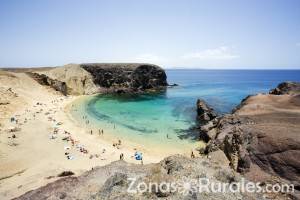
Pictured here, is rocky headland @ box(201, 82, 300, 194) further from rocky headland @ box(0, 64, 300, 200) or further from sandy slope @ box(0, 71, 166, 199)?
sandy slope @ box(0, 71, 166, 199)

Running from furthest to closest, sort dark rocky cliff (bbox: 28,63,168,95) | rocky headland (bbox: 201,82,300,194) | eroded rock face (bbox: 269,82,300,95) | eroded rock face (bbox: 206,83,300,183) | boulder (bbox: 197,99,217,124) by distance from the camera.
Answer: dark rocky cliff (bbox: 28,63,168,95) < boulder (bbox: 197,99,217,124) < eroded rock face (bbox: 269,82,300,95) < eroded rock face (bbox: 206,83,300,183) < rocky headland (bbox: 201,82,300,194)

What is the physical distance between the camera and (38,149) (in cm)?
3197

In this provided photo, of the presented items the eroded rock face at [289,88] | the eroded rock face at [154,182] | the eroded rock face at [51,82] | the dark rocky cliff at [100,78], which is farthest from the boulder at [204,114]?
the eroded rock face at [51,82]

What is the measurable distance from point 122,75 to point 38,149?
69.7 metres

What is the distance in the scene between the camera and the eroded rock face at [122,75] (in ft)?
320

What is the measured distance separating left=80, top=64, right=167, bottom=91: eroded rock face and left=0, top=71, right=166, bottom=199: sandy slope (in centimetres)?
3905

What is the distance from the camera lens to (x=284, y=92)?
152ft

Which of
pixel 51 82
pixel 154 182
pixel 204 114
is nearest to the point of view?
pixel 154 182

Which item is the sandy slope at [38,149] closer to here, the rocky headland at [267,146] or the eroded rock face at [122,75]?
the rocky headland at [267,146]

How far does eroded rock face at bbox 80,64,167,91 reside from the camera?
97438 mm

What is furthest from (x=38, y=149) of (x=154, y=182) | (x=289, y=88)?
(x=289, y=88)

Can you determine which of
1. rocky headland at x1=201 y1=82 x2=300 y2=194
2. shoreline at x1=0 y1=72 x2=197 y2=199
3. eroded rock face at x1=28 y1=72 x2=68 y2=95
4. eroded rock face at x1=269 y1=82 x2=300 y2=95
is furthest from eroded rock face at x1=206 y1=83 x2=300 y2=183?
eroded rock face at x1=28 y1=72 x2=68 y2=95

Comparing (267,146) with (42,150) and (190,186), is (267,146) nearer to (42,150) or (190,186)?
(190,186)

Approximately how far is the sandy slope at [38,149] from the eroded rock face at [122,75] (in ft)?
128
